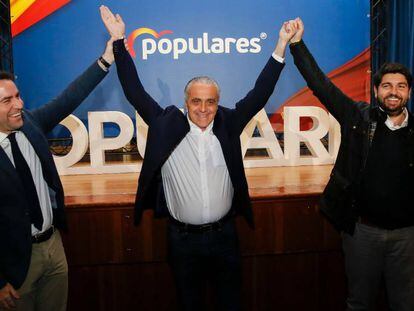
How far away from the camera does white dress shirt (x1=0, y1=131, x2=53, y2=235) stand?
183cm

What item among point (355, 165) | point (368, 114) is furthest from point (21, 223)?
point (368, 114)

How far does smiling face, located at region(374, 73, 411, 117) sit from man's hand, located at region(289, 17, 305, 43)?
1.65 feet

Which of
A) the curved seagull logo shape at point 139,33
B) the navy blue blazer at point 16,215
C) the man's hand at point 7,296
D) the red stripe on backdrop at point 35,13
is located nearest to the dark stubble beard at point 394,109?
the navy blue blazer at point 16,215

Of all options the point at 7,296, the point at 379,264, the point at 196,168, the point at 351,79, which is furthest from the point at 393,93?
the point at 351,79

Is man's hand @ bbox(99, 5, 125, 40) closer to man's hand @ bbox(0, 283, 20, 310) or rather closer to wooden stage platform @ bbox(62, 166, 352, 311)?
wooden stage platform @ bbox(62, 166, 352, 311)

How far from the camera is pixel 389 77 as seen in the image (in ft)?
6.49

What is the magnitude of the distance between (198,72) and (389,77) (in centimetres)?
285

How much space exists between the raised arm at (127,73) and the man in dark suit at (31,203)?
0.21 feet

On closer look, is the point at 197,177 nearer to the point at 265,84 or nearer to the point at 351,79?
the point at 265,84

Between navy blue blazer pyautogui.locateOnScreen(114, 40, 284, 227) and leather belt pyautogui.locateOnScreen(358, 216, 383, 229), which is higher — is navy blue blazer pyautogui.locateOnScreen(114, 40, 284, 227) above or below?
above

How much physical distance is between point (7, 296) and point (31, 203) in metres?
0.41

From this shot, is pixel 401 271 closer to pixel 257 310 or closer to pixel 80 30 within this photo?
pixel 257 310

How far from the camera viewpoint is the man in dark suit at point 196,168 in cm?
203

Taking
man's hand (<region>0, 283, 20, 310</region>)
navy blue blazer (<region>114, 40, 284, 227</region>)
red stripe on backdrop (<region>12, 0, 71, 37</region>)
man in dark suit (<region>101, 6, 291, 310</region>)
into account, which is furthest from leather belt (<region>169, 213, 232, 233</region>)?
red stripe on backdrop (<region>12, 0, 71, 37</region>)
